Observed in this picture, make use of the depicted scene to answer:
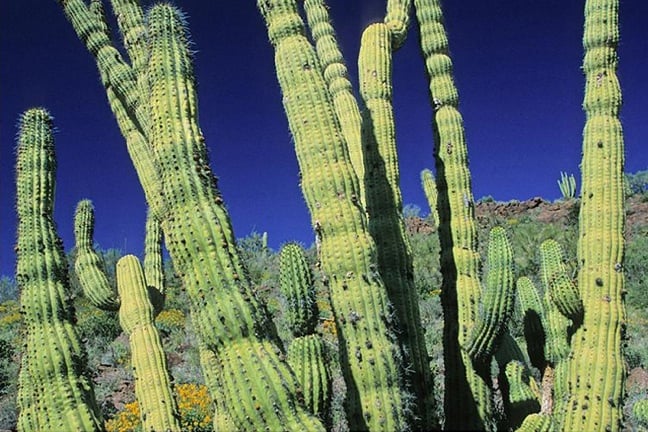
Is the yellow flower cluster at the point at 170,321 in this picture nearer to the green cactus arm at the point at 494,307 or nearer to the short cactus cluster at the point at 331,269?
the short cactus cluster at the point at 331,269

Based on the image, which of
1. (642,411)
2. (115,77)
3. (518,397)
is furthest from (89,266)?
(642,411)

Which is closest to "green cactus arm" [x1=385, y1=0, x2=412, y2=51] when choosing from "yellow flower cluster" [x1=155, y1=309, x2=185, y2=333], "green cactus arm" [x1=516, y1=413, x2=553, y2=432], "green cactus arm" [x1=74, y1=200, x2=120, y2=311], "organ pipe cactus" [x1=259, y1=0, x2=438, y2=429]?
"organ pipe cactus" [x1=259, y1=0, x2=438, y2=429]

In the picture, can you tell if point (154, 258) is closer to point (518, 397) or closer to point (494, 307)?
point (494, 307)

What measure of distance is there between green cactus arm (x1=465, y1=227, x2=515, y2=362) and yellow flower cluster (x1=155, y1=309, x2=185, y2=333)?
11372 mm

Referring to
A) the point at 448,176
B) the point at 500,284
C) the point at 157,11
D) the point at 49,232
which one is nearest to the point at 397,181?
the point at 448,176

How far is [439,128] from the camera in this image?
203 inches

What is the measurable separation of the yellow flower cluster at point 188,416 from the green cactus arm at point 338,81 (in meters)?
4.59

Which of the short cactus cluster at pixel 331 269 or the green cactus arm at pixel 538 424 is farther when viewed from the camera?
the green cactus arm at pixel 538 424

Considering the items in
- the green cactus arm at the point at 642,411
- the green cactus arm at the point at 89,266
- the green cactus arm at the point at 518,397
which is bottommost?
the green cactus arm at the point at 642,411

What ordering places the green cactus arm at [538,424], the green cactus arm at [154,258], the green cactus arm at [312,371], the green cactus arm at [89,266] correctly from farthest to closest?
the green cactus arm at [154,258] → the green cactus arm at [89,266] → the green cactus arm at [538,424] → the green cactus arm at [312,371]

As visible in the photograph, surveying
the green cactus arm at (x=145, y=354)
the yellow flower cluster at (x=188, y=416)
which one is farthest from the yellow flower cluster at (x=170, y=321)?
→ the green cactus arm at (x=145, y=354)

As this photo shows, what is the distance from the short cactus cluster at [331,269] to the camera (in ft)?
10.5

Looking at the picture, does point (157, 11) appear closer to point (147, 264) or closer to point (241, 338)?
point (241, 338)

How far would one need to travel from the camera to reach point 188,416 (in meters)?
8.52
